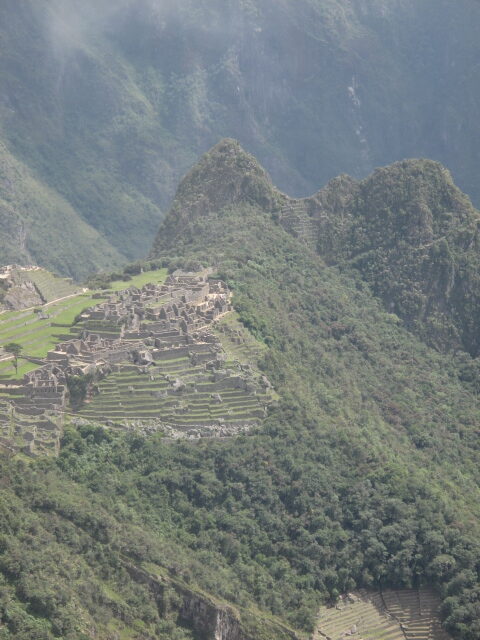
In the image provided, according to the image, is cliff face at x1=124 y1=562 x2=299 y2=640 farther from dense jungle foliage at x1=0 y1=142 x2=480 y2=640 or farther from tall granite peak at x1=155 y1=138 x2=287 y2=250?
tall granite peak at x1=155 y1=138 x2=287 y2=250

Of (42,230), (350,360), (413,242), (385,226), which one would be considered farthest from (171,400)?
(42,230)

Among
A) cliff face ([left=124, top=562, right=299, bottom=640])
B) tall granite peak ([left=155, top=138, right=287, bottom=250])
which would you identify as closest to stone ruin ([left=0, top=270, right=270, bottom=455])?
cliff face ([left=124, top=562, right=299, bottom=640])

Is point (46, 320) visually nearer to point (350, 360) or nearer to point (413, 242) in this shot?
point (350, 360)

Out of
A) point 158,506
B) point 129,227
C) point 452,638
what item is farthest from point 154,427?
point 129,227

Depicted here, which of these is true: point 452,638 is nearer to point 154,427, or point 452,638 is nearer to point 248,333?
point 154,427

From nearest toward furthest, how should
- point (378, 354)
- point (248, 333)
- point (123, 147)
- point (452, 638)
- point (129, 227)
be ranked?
point (452, 638) < point (248, 333) < point (378, 354) < point (129, 227) < point (123, 147)

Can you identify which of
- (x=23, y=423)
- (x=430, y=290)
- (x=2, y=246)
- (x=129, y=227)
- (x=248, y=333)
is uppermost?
(x=129, y=227)

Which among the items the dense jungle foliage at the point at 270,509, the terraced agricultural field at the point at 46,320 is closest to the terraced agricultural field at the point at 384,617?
the dense jungle foliage at the point at 270,509

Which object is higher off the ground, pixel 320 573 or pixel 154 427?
pixel 154 427
